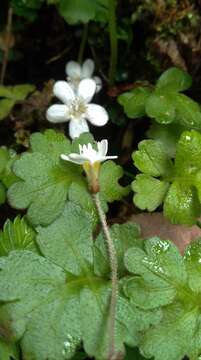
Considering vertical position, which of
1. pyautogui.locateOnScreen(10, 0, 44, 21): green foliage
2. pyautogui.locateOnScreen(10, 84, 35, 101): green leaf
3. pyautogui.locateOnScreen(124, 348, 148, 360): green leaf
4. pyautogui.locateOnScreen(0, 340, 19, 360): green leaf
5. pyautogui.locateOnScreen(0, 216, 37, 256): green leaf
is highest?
pyautogui.locateOnScreen(10, 0, 44, 21): green foliage

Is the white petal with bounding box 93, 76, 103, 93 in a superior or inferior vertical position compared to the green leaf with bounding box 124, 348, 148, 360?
superior

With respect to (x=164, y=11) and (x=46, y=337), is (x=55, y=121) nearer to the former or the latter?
(x=164, y=11)

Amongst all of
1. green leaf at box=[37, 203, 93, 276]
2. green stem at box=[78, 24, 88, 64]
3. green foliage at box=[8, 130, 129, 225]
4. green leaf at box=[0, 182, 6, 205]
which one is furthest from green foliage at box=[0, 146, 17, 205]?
green stem at box=[78, 24, 88, 64]

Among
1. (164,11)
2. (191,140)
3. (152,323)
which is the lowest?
(152,323)

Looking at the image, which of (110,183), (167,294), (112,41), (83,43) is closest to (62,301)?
(167,294)

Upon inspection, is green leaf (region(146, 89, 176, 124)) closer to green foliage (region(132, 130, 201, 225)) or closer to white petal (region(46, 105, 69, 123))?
green foliage (region(132, 130, 201, 225))

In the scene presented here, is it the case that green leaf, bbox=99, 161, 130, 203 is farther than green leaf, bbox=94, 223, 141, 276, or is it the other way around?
green leaf, bbox=99, 161, 130, 203

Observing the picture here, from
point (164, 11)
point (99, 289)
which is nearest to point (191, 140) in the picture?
point (99, 289)
